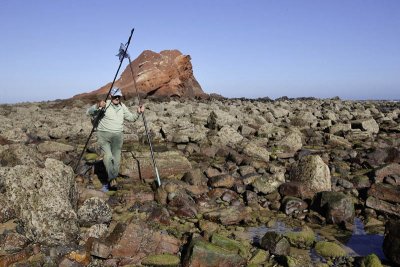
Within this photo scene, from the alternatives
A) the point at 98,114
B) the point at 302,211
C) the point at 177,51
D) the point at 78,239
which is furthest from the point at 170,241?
the point at 177,51

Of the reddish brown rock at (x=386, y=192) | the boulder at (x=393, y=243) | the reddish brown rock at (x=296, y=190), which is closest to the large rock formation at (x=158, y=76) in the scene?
the reddish brown rock at (x=296, y=190)

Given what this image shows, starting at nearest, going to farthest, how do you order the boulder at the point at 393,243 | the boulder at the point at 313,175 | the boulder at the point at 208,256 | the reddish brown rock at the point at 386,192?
the boulder at the point at 208,256 < the boulder at the point at 393,243 < the reddish brown rock at the point at 386,192 < the boulder at the point at 313,175

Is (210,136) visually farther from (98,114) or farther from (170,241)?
(170,241)

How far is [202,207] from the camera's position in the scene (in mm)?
9391

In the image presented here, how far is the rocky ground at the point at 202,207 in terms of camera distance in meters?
6.57

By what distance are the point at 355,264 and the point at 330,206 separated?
87.8 inches

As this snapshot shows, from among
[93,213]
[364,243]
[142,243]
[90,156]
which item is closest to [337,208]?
[364,243]

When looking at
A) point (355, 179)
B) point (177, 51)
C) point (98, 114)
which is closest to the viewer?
point (98, 114)

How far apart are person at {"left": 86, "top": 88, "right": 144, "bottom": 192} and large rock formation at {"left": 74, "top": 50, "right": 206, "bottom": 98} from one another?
31.2m

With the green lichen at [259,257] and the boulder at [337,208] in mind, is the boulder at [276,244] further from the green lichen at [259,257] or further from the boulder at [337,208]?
the boulder at [337,208]

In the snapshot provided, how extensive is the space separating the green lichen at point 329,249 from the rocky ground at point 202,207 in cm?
2

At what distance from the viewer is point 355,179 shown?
37.6 ft

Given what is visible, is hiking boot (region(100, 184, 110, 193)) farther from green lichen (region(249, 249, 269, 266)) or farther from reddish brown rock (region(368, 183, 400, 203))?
reddish brown rock (region(368, 183, 400, 203))

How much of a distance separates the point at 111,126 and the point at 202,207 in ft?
10.9
